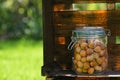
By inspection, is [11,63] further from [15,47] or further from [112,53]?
[112,53]

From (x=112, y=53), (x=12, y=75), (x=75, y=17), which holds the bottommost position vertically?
(x=12, y=75)

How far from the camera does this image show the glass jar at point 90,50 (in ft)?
12.0

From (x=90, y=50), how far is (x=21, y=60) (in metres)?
3.39

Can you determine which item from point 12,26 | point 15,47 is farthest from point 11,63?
point 12,26

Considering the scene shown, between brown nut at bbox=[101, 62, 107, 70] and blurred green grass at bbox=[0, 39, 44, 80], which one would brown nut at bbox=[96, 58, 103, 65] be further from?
blurred green grass at bbox=[0, 39, 44, 80]

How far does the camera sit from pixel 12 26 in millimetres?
Answer: 10195

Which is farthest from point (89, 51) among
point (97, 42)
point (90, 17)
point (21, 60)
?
point (21, 60)

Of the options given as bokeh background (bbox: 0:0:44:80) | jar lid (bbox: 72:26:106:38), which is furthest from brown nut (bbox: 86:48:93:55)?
bokeh background (bbox: 0:0:44:80)

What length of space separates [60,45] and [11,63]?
2857 millimetres

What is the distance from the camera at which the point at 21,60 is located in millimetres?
6949

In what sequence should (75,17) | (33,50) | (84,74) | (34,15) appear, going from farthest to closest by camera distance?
(34,15), (33,50), (75,17), (84,74)

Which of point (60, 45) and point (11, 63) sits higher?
point (60, 45)

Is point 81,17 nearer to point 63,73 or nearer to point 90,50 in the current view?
point 90,50

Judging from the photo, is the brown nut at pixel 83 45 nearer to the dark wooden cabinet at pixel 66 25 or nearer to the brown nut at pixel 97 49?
the brown nut at pixel 97 49
